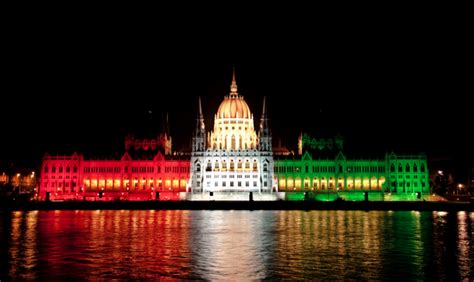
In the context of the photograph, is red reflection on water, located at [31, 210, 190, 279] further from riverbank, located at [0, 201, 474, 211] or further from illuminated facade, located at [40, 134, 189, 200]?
illuminated facade, located at [40, 134, 189, 200]

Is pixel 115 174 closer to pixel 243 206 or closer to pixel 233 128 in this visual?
pixel 233 128

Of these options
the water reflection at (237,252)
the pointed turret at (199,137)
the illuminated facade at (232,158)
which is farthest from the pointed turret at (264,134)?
the water reflection at (237,252)

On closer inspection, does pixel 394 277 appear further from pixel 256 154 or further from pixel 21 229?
pixel 256 154

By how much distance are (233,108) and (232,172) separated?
1904 centimetres

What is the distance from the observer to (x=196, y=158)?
13250 cm

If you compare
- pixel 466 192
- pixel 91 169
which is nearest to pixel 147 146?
pixel 91 169

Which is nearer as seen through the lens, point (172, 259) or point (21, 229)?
point (172, 259)

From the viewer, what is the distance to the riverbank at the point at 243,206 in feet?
310

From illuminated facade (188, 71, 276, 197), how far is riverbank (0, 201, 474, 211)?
25.8 metres

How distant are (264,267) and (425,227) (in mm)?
31084

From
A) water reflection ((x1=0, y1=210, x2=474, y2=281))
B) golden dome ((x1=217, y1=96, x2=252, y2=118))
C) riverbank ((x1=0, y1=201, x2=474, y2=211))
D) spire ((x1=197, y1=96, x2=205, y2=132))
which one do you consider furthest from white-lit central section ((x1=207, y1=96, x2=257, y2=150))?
water reflection ((x1=0, y1=210, x2=474, y2=281))

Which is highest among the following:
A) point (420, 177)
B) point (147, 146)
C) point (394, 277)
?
point (147, 146)

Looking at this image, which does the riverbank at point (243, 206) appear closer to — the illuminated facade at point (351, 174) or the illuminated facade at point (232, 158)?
the illuminated facade at point (232, 158)

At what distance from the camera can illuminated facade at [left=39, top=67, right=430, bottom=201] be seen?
129 m
